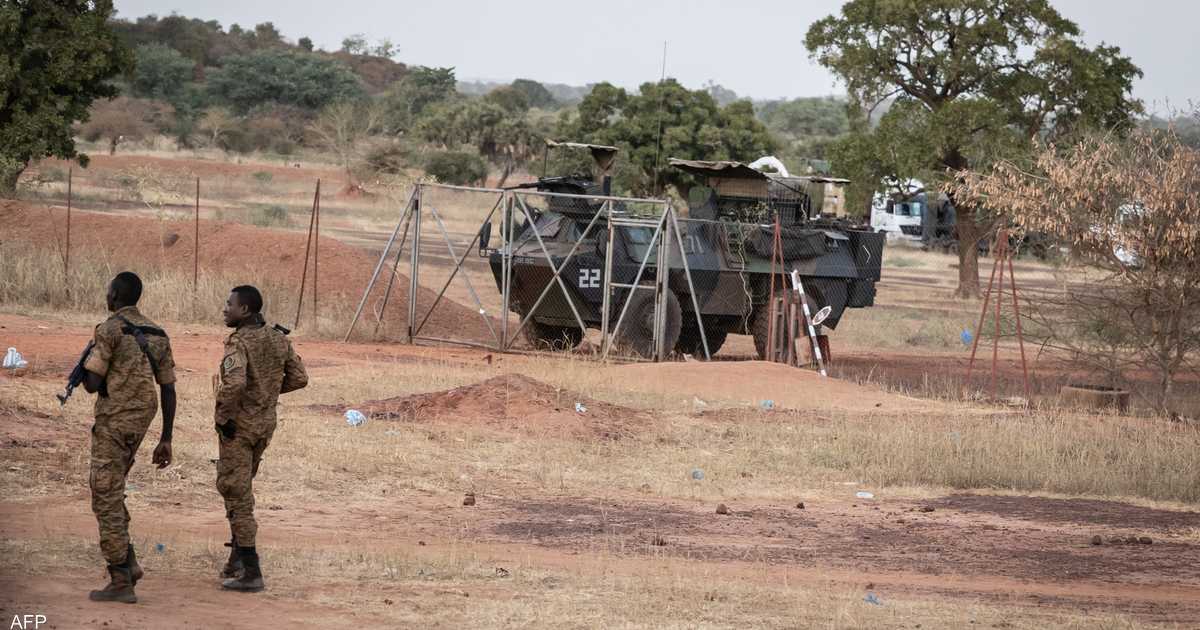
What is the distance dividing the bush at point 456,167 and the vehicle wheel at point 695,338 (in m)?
33.0

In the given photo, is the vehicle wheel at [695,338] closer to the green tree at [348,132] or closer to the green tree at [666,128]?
the green tree at [666,128]

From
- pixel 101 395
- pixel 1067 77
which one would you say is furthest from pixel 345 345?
pixel 1067 77

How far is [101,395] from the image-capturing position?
7352 mm

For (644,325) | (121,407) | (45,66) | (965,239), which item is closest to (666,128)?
(965,239)

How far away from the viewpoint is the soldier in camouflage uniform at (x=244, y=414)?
24.9 ft

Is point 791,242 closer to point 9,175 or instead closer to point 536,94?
point 9,175

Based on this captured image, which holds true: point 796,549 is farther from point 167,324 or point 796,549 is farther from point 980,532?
point 167,324

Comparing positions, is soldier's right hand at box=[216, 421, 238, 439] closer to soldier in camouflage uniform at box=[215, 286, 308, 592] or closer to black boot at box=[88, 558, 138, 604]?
soldier in camouflage uniform at box=[215, 286, 308, 592]

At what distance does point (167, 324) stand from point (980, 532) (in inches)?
542

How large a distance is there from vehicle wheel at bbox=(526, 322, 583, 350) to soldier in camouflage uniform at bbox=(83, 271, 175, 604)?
13613 mm

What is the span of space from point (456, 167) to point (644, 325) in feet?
116

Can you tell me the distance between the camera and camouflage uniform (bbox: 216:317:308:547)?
299 inches

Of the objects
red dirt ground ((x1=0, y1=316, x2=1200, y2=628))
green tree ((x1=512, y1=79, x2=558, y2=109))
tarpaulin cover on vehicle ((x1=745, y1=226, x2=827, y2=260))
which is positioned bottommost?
red dirt ground ((x1=0, y1=316, x2=1200, y2=628))

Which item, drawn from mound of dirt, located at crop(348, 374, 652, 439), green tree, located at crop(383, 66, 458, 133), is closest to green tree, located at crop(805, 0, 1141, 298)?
mound of dirt, located at crop(348, 374, 652, 439)
